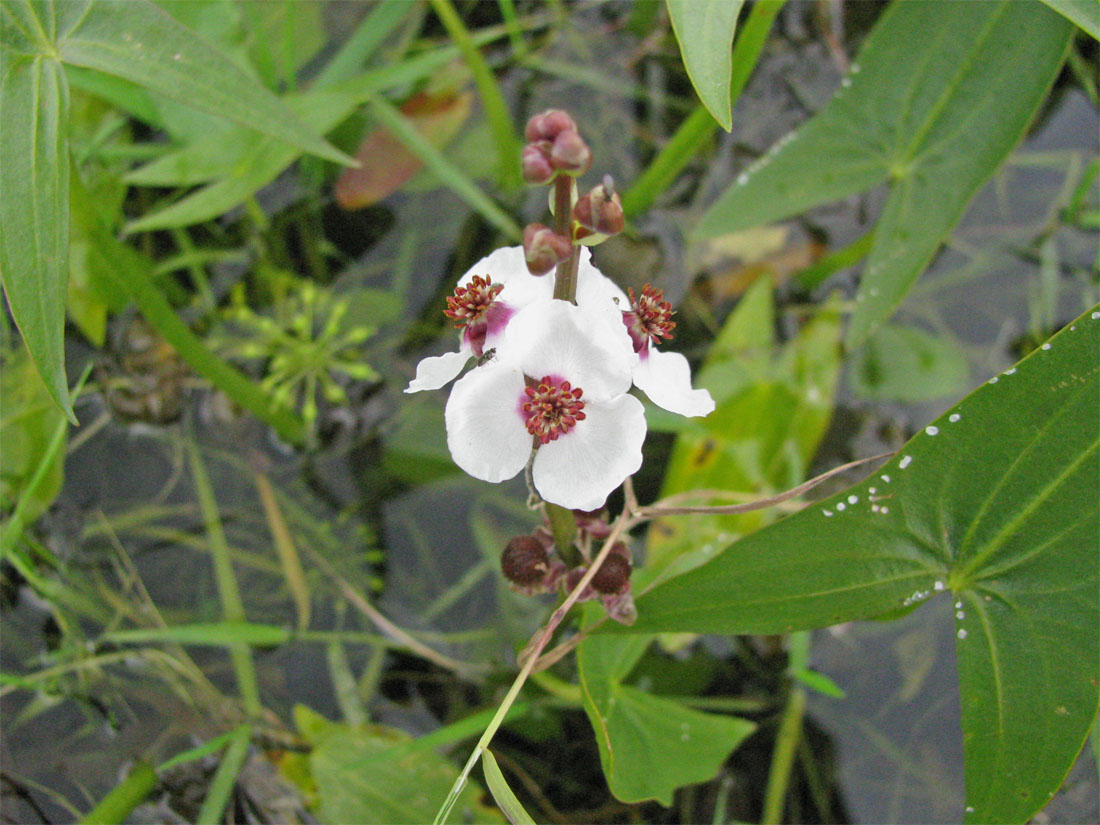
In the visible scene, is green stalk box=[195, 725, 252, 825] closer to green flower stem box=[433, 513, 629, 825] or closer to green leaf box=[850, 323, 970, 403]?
green flower stem box=[433, 513, 629, 825]

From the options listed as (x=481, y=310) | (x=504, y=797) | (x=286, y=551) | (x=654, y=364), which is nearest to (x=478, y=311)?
(x=481, y=310)

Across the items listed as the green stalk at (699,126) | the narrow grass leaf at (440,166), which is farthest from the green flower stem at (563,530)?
the narrow grass leaf at (440,166)

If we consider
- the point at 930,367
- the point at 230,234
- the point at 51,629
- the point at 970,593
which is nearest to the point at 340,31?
the point at 230,234

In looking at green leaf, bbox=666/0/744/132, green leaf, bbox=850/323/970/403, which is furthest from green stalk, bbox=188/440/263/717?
green leaf, bbox=850/323/970/403

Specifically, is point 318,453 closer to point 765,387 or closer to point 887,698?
point 765,387

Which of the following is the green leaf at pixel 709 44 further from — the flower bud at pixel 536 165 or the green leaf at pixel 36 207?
the green leaf at pixel 36 207

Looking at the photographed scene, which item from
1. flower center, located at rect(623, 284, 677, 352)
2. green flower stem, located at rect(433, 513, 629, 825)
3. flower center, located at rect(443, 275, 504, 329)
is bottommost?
green flower stem, located at rect(433, 513, 629, 825)

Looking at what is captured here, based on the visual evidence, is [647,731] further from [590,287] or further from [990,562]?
[590,287]
